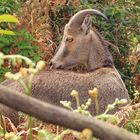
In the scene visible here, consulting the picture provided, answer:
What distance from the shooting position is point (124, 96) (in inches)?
315

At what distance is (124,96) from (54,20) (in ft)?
11.7

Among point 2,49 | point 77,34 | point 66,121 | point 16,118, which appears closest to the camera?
point 66,121

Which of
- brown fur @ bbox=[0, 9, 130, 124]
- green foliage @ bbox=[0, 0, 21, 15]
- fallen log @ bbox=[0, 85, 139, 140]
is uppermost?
fallen log @ bbox=[0, 85, 139, 140]

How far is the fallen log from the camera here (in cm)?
111

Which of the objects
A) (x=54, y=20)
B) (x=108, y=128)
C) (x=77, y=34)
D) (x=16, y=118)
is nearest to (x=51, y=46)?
(x=77, y=34)

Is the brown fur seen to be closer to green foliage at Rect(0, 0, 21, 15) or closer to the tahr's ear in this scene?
the tahr's ear

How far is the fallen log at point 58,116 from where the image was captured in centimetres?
111

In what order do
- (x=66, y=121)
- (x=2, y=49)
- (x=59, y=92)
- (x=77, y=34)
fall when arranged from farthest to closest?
(x=77, y=34) → (x=2, y=49) → (x=59, y=92) → (x=66, y=121)

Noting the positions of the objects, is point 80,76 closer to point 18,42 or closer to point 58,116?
point 18,42

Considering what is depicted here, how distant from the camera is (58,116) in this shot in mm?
1109

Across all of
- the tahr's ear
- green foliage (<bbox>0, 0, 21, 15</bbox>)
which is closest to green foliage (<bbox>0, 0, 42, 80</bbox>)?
green foliage (<bbox>0, 0, 21, 15</bbox>)

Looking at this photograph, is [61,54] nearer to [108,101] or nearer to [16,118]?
[108,101]

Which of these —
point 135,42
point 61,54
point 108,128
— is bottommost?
point 135,42

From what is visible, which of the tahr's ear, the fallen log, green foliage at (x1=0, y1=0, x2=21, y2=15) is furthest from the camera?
the tahr's ear
